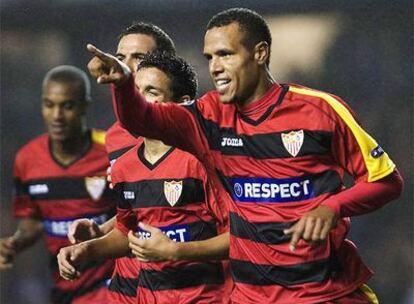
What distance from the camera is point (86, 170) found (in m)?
6.58

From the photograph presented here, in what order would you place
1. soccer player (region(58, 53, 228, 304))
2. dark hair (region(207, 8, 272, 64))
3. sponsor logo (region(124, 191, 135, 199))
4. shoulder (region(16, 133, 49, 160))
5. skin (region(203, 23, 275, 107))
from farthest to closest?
shoulder (region(16, 133, 49, 160)), sponsor logo (region(124, 191, 135, 199)), soccer player (region(58, 53, 228, 304)), dark hair (region(207, 8, 272, 64)), skin (region(203, 23, 275, 107))

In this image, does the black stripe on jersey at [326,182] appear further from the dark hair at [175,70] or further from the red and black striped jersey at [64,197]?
the red and black striped jersey at [64,197]

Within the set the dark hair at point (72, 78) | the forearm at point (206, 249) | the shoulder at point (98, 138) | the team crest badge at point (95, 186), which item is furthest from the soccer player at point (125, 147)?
the dark hair at point (72, 78)

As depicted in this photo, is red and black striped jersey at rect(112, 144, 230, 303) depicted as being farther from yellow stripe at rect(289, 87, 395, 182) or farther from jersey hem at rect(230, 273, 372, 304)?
→ yellow stripe at rect(289, 87, 395, 182)

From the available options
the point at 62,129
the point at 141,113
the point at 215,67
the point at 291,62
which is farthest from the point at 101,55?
the point at 291,62

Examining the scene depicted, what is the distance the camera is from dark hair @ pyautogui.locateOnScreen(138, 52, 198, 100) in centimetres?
472

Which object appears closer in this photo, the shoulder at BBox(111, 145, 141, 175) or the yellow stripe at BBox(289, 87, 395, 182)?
the yellow stripe at BBox(289, 87, 395, 182)

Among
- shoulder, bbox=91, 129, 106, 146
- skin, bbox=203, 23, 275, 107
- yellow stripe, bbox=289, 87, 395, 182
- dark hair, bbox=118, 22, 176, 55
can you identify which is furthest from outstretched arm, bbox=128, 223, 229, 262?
shoulder, bbox=91, 129, 106, 146

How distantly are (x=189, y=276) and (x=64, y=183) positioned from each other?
2305 millimetres

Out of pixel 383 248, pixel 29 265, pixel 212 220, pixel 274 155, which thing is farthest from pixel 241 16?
pixel 29 265

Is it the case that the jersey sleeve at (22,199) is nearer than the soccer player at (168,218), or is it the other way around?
the soccer player at (168,218)

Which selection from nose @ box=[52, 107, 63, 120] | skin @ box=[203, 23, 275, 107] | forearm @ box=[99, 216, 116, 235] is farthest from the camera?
nose @ box=[52, 107, 63, 120]

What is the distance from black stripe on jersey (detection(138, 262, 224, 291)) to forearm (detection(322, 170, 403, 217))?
774mm

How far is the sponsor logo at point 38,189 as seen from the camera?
6617 millimetres
